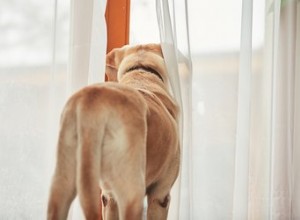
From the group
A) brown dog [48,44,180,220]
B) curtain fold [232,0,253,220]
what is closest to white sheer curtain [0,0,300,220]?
curtain fold [232,0,253,220]

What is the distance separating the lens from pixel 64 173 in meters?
0.97

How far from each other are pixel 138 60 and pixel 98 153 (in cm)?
45

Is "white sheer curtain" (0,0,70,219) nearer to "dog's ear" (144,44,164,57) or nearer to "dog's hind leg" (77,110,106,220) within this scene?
"dog's ear" (144,44,164,57)

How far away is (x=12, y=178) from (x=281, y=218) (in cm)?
84

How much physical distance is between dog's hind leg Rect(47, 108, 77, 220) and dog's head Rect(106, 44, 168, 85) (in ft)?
1.27

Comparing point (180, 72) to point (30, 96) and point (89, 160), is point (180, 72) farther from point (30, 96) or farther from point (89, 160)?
point (89, 160)

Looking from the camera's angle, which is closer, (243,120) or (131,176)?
(131,176)

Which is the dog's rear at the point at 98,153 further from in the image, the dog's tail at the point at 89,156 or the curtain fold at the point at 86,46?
the curtain fold at the point at 86,46

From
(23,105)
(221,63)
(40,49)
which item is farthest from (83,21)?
(221,63)

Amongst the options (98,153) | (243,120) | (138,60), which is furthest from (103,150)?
(243,120)

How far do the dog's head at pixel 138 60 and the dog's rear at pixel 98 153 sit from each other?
340 millimetres

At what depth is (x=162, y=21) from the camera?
4.53 ft

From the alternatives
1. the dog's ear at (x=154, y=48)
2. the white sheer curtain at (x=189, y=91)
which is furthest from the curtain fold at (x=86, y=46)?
the dog's ear at (x=154, y=48)

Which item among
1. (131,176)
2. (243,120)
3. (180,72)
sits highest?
(180,72)
